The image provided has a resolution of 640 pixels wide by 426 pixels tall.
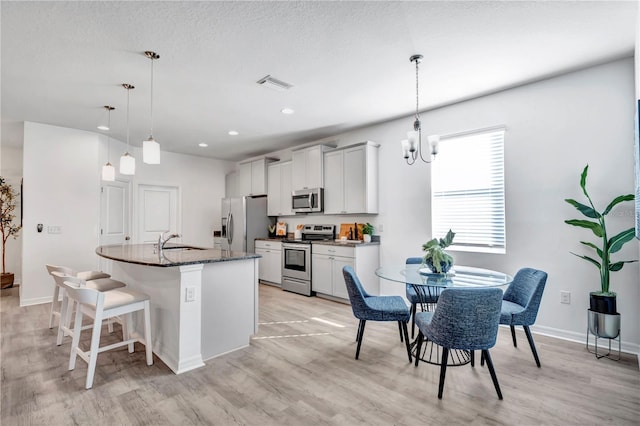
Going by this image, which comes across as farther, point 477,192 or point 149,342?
point 477,192

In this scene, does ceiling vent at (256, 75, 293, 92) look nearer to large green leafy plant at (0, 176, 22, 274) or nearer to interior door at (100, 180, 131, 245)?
interior door at (100, 180, 131, 245)

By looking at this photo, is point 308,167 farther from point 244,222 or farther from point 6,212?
point 6,212

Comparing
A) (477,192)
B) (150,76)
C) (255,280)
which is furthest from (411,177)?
(150,76)

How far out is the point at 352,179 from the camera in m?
4.95

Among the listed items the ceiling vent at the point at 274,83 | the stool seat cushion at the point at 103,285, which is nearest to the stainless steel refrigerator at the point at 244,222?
the stool seat cushion at the point at 103,285

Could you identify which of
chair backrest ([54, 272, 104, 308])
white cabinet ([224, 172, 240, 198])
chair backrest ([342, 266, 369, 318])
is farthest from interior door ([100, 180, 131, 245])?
chair backrest ([342, 266, 369, 318])

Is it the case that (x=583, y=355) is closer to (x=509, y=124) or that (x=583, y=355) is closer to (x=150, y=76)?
(x=509, y=124)

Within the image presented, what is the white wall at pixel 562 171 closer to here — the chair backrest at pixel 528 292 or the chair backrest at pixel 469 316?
the chair backrest at pixel 528 292

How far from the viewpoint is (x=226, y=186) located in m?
7.71

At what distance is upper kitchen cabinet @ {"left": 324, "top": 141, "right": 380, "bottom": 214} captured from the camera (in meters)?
4.78

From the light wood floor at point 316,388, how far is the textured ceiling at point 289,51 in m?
2.66

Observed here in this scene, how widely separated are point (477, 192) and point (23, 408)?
452 centimetres

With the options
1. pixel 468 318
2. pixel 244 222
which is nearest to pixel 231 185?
pixel 244 222

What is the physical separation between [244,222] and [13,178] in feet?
15.0
